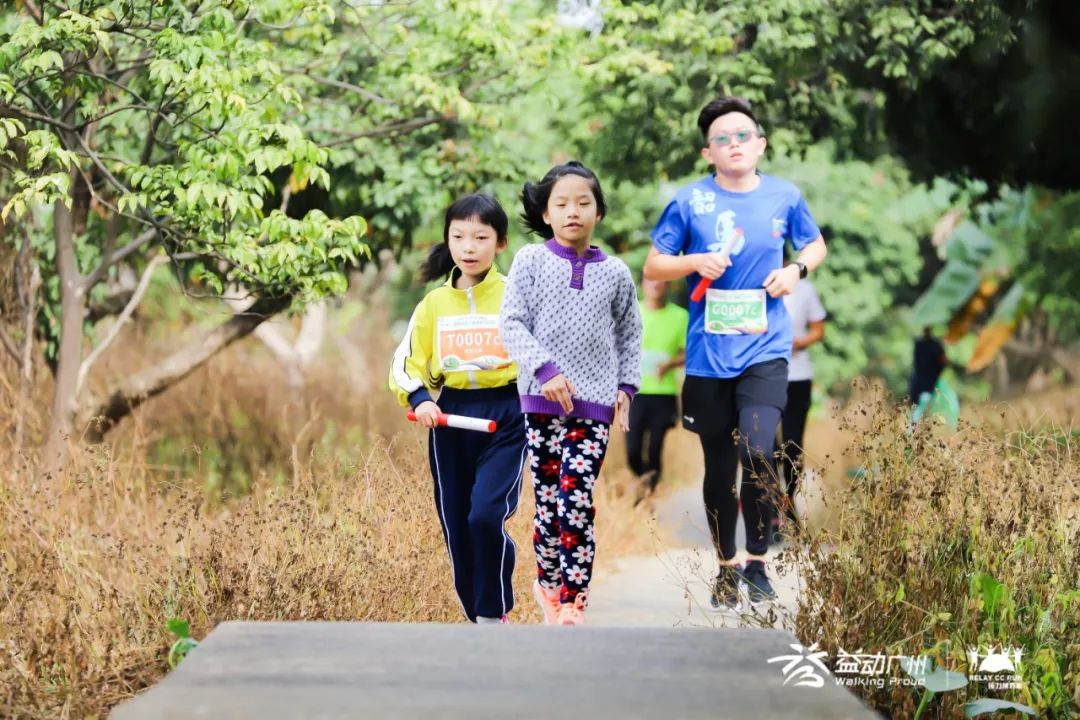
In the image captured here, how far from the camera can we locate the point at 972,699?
4641 millimetres

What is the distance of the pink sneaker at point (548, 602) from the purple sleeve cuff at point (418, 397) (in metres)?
0.83

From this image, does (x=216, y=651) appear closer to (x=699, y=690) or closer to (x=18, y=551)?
(x=699, y=690)

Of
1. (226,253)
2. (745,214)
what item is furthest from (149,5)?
(745,214)

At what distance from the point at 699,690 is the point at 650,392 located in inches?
271

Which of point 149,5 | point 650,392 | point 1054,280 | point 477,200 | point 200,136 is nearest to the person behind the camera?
point 477,200

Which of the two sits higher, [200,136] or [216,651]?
[200,136]

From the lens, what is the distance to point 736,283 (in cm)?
686

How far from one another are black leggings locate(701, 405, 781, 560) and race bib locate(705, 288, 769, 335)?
0.35 meters

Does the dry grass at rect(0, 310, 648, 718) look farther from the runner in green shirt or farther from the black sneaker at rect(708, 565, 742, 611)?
the runner in green shirt

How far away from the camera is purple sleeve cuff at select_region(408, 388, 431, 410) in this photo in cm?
579

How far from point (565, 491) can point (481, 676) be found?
1888 millimetres

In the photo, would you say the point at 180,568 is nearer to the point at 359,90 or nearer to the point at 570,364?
the point at 570,364

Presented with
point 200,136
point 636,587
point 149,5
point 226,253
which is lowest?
point 636,587

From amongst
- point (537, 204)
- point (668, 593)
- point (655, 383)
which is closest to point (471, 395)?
point (537, 204)
